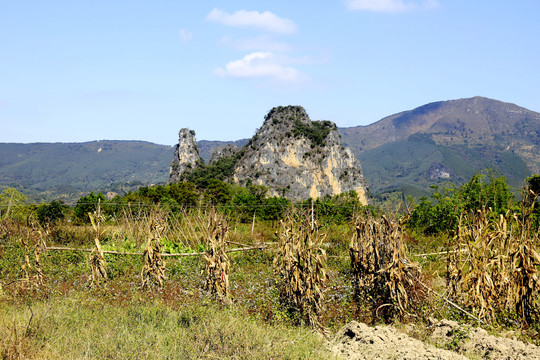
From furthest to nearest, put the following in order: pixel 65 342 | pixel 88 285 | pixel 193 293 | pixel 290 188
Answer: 1. pixel 290 188
2. pixel 88 285
3. pixel 193 293
4. pixel 65 342

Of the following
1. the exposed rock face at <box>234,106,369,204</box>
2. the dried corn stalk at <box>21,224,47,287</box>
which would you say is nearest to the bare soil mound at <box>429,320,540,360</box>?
the dried corn stalk at <box>21,224,47,287</box>

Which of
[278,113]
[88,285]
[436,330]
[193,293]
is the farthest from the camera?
[278,113]

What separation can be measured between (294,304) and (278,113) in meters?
88.3

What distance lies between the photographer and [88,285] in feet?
31.4

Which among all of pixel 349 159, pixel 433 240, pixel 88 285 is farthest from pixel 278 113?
pixel 88 285

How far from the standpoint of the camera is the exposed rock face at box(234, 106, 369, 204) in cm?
8581

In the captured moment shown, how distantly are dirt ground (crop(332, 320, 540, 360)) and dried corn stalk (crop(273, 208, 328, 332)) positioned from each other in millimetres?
794

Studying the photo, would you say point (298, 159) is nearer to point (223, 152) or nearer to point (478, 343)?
point (223, 152)

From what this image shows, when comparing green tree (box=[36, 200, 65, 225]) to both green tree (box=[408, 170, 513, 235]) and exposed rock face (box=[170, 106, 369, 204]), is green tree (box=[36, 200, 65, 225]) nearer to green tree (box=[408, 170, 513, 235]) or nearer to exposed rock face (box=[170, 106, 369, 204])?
green tree (box=[408, 170, 513, 235])

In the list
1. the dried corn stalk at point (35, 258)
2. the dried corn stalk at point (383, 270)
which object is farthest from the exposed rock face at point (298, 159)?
the dried corn stalk at point (383, 270)

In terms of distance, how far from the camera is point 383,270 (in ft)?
24.5

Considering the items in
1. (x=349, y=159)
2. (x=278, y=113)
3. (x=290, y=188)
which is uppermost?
(x=278, y=113)

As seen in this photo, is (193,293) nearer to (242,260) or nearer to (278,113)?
(242,260)

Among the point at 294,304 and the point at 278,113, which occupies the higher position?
the point at 278,113
